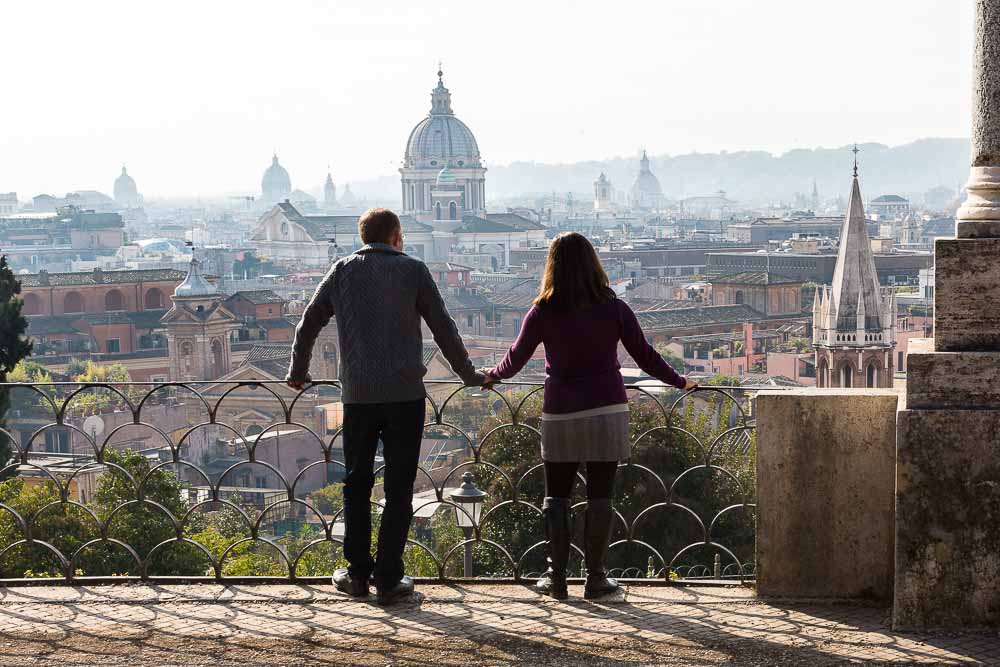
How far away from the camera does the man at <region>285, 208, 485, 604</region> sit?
2945mm

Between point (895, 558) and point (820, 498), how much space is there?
0.83 ft

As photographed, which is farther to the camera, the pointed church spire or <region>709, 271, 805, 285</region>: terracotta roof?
<region>709, 271, 805, 285</region>: terracotta roof

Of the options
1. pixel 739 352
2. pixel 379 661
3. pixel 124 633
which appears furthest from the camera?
pixel 739 352

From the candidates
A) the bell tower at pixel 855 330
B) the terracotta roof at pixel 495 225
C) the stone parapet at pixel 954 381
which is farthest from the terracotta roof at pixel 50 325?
the terracotta roof at pixel 495 225

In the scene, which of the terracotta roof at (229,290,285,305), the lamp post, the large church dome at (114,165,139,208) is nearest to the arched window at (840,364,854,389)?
the terracotta roof at (229,290,285,305)

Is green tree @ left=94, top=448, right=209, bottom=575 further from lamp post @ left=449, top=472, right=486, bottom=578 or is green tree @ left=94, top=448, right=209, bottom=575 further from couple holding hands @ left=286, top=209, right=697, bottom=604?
couple holding hands @ left=286, top=209, right=697, bottom=604

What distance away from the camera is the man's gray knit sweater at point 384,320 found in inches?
116

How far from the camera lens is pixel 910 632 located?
9.08 ft

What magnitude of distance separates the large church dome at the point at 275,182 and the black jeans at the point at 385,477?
165 meters

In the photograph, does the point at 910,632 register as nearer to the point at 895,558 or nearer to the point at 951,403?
the point at 895,558

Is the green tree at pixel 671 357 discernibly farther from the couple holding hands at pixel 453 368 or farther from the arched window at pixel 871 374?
the couple holding hands at pixel 453 368

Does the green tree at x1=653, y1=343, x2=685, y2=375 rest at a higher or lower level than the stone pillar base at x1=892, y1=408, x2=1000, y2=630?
lower

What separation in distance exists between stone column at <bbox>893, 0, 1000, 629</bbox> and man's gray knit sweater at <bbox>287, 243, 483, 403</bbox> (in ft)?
2.97

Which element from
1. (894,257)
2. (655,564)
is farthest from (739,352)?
(655,564)
